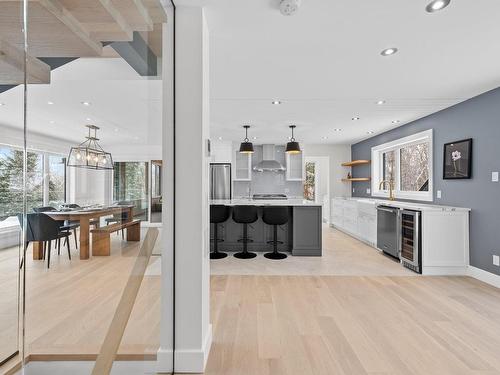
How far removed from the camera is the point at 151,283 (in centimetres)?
176

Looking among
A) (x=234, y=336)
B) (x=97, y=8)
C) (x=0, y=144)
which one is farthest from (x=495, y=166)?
(x=0, y=144)

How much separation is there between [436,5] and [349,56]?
835 mm

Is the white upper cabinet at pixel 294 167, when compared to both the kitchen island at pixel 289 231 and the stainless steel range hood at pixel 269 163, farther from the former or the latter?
the kitchen island at pixel 289 231

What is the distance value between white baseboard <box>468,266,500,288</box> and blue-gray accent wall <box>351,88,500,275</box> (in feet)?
0.18

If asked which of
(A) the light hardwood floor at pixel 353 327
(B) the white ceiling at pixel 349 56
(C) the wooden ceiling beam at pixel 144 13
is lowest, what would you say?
(A) the light hardwood floor at pixel 353 327

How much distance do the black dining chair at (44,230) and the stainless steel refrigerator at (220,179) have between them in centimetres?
691

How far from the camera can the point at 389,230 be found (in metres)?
4.72

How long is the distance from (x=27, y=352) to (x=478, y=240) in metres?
4.75

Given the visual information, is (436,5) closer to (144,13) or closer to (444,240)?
(144,13)

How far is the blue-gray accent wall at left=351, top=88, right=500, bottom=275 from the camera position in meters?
3.47

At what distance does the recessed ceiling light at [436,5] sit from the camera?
1860 millimetres

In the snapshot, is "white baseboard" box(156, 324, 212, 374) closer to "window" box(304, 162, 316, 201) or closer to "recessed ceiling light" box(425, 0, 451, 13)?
"recessed ceiling light" box(425, 0, 451, 13)

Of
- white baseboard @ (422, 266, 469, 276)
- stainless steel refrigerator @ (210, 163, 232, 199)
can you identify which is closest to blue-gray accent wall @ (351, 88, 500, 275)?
white baseboard @ (422, 266, 469, 276)

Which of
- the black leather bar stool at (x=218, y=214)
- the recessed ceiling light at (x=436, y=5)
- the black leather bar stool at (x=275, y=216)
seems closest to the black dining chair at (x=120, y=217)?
the recessed ceiling light at (x=436, y=5)
